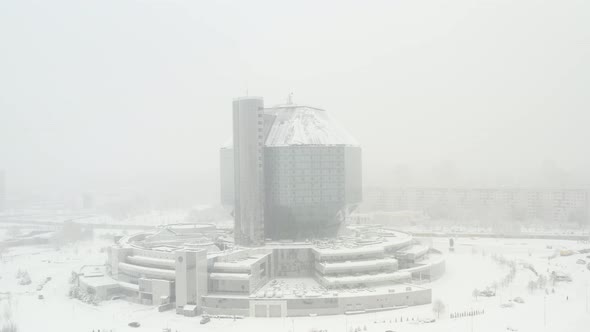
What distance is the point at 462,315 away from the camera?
33.6m

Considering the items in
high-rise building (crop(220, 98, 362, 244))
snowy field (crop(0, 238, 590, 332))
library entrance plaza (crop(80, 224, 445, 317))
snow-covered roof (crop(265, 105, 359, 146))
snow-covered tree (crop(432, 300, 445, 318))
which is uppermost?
snow-covered roof (crop(265, 105, 359, 146))

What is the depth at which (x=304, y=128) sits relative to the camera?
50094 millimetres

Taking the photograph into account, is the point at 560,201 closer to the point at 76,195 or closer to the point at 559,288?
the point at 559,288

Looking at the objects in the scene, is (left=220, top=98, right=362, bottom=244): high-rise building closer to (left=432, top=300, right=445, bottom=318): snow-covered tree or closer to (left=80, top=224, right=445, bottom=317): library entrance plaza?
(left=80, top=224, right=445, bottom=317): library entrance plaza

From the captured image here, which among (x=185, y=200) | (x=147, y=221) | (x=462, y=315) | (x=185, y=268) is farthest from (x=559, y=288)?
(x=185, y=200)

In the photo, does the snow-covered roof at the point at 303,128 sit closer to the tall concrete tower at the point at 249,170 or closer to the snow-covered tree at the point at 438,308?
the tall concrete tower at the point at 249,170

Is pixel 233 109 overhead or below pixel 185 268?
overhead

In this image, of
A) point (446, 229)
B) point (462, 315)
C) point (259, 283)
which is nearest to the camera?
point (462, 315)

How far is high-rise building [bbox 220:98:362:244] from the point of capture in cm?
4684

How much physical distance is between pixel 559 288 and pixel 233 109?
92.0 feet

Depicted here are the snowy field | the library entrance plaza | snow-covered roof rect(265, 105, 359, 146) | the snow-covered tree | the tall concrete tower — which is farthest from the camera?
snow-covered roof rect(265, 105, 359, 146)

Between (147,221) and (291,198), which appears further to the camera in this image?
(147,221)

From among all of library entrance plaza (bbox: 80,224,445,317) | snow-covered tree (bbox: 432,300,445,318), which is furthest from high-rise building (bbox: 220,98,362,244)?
snow-covered tree (bbox: 432,300,445,318)

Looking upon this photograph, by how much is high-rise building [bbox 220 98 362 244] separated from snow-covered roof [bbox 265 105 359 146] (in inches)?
3.3
